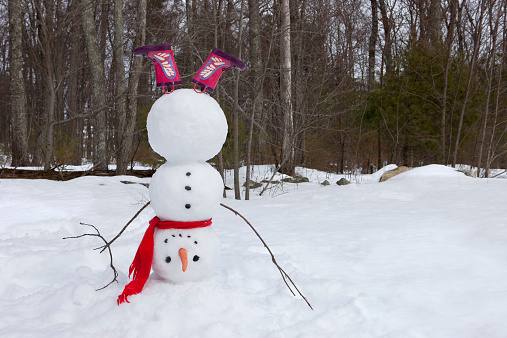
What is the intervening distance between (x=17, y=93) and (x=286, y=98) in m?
6.63

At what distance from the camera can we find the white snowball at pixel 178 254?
1.94 meters

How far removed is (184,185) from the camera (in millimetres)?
1915

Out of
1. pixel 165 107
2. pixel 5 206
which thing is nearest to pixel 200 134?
pixel 165 107

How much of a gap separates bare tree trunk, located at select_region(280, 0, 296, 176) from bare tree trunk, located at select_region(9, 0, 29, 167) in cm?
637

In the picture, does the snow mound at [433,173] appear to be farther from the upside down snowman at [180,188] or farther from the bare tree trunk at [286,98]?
the upside down snowman at [180,188]

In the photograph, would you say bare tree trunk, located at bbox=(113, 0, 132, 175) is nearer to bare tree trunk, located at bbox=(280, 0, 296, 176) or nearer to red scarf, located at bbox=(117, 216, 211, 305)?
bare tree trunk, located at bbox=(280, 0, 296, 176)

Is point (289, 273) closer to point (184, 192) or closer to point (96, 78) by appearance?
point (184, 192)

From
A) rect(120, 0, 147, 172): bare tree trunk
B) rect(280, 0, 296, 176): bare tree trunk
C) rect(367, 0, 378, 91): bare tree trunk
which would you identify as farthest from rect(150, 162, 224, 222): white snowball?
rect(367, 0, 378, 91): bare tree trunk

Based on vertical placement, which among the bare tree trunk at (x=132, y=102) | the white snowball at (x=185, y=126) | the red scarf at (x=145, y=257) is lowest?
the red scarf at (x=145, y=257)

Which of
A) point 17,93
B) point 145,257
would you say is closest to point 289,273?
point 145,257

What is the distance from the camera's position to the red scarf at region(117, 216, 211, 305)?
Result: 6.11 ft

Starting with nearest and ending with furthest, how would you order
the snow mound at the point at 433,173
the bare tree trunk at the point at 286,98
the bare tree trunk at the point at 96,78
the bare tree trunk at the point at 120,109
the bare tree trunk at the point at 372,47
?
the snow mound at the point at 433,173 → the bare tree trunk at the point at 286,98 → the bare tree trunk at the point at 120,109 → the bare tree trunk at the point at 96,78 → the bare tree trunk at the point at 372,47

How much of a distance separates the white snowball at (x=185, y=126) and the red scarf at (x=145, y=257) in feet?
1.19

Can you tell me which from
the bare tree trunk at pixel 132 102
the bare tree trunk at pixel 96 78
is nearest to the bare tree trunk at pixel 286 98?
the bare tree trunk at pixel 132 102
